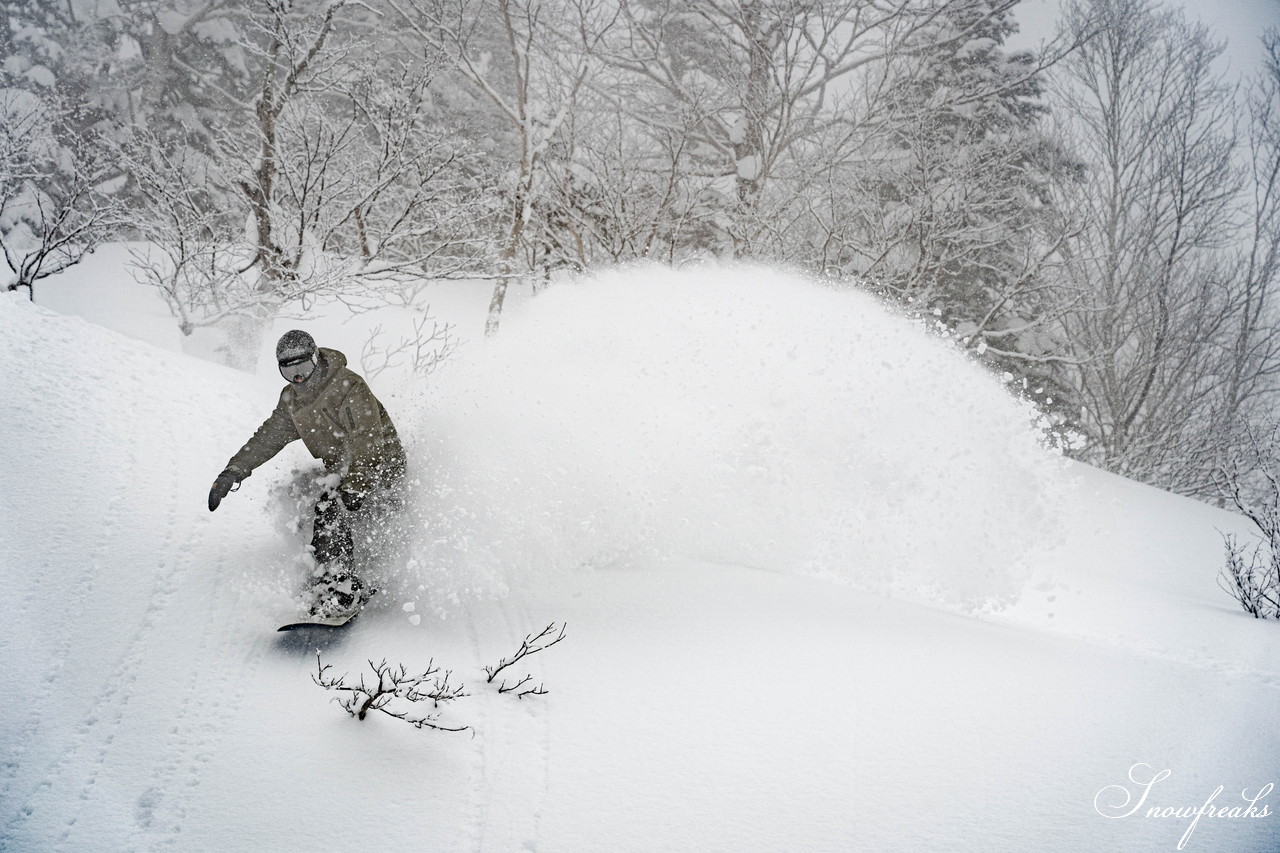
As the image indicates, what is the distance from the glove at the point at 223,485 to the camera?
A: 322 cm

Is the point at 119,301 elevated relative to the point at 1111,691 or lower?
lower

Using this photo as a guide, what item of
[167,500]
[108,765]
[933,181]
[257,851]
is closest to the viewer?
[257,851]

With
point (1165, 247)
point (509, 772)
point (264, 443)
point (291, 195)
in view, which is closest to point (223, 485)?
point (264, 443)

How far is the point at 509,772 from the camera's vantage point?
232 centimetres

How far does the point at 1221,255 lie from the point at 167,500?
19.0 m

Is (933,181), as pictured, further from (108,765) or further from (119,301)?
(119,301)

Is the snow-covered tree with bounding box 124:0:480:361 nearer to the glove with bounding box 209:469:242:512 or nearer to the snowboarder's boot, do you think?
the glove with bounding box 209:469:242:512

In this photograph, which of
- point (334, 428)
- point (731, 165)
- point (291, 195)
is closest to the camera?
point (334, 428)

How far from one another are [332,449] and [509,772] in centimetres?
192

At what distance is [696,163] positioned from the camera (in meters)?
13.0

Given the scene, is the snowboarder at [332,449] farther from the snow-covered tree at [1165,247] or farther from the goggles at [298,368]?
the snow-covered tree at [1165,247]

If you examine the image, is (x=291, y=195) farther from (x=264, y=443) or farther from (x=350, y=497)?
(x=350, y=497)

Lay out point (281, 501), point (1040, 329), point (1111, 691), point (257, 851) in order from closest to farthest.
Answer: point (257, 851), point (1111, 691), point (281, 501), point (1040, 329)

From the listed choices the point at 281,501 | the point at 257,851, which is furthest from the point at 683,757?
the point at 281,501
